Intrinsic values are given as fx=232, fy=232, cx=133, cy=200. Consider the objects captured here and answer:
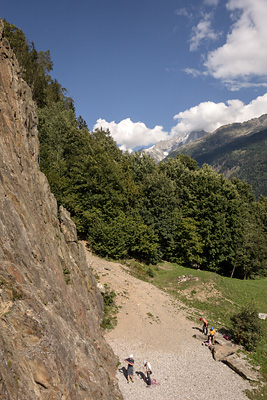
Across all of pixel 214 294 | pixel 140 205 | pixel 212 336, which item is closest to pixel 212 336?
pixel 212 336

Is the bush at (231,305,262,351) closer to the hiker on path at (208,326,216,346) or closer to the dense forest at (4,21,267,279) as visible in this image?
the hiker on path at (208,326,216,346)

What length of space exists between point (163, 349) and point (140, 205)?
3167 cm

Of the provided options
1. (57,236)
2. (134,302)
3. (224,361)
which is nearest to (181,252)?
(134,302)

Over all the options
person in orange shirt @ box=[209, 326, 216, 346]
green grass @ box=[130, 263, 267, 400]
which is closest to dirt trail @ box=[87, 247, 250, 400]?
person in orange shirt @ box=[209, 326, 216, 346]

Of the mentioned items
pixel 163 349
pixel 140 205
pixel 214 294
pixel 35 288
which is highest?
pixel 140 205

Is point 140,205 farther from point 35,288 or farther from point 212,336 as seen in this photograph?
point 35,288

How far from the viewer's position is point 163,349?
22.4 metres

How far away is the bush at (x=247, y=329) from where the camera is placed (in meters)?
24.3

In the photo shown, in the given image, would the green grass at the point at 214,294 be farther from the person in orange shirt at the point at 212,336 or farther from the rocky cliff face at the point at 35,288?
the rocky cliff face at the point at 35,288

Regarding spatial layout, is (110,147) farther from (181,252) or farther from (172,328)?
(172,328)

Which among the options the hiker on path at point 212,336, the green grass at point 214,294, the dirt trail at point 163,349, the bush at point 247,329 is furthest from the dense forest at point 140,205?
the bush at point 247,329

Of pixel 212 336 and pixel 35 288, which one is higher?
pixel 35 288

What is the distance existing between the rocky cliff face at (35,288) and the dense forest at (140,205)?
20639 mm

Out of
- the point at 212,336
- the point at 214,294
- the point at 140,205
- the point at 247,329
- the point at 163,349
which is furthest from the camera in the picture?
the point at 140,205
